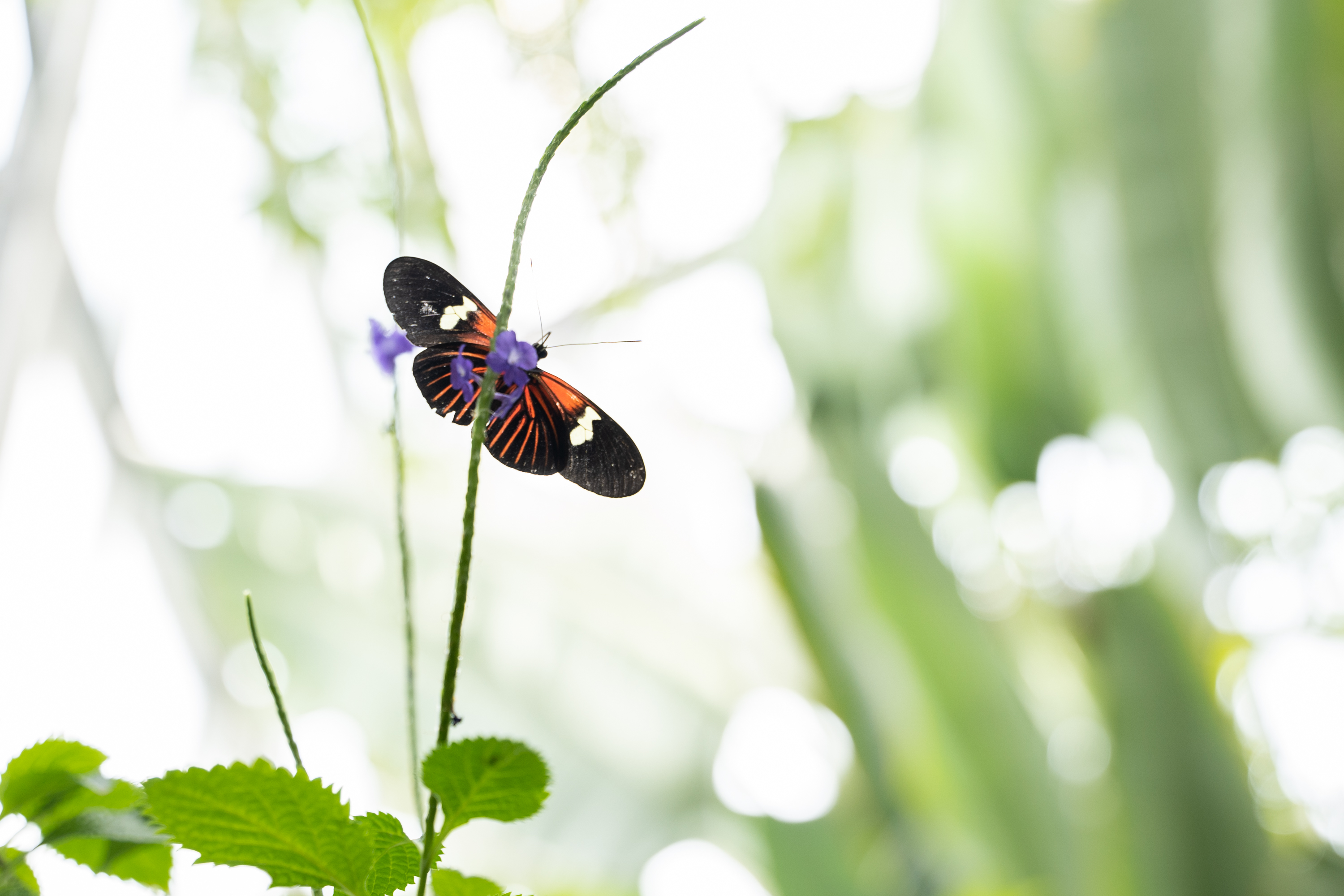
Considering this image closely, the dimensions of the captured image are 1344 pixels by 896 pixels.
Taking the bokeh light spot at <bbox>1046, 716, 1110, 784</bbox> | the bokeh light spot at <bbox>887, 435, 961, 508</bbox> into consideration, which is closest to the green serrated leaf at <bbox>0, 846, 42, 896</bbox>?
the bokeh light spot at <bbox>1046, 716, 1110, 784</bbox>

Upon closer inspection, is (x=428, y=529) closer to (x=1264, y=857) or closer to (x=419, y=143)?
(x=419, y=143)

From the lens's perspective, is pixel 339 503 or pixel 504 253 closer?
pixel 504 253

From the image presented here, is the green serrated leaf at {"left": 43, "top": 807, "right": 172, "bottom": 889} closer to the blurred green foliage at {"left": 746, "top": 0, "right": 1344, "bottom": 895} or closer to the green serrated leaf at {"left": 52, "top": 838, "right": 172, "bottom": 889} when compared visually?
the green serrated leaf at {"left": 52, "top": 838, "right": 172, "bottom": 889}

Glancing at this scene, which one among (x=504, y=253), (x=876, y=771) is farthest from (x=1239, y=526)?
(x=504, y=253)

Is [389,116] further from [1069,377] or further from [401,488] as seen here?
[1069,377]

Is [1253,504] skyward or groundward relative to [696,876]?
skyward

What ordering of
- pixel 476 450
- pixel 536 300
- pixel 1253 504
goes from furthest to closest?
pixel 1253 504
pixel 536 300
pixel 476 450

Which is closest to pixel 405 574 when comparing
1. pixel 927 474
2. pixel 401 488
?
pixel 401 488

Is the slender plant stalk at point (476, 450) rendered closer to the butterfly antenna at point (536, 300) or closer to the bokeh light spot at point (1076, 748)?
the butterfly antenna at point (536, 300)
